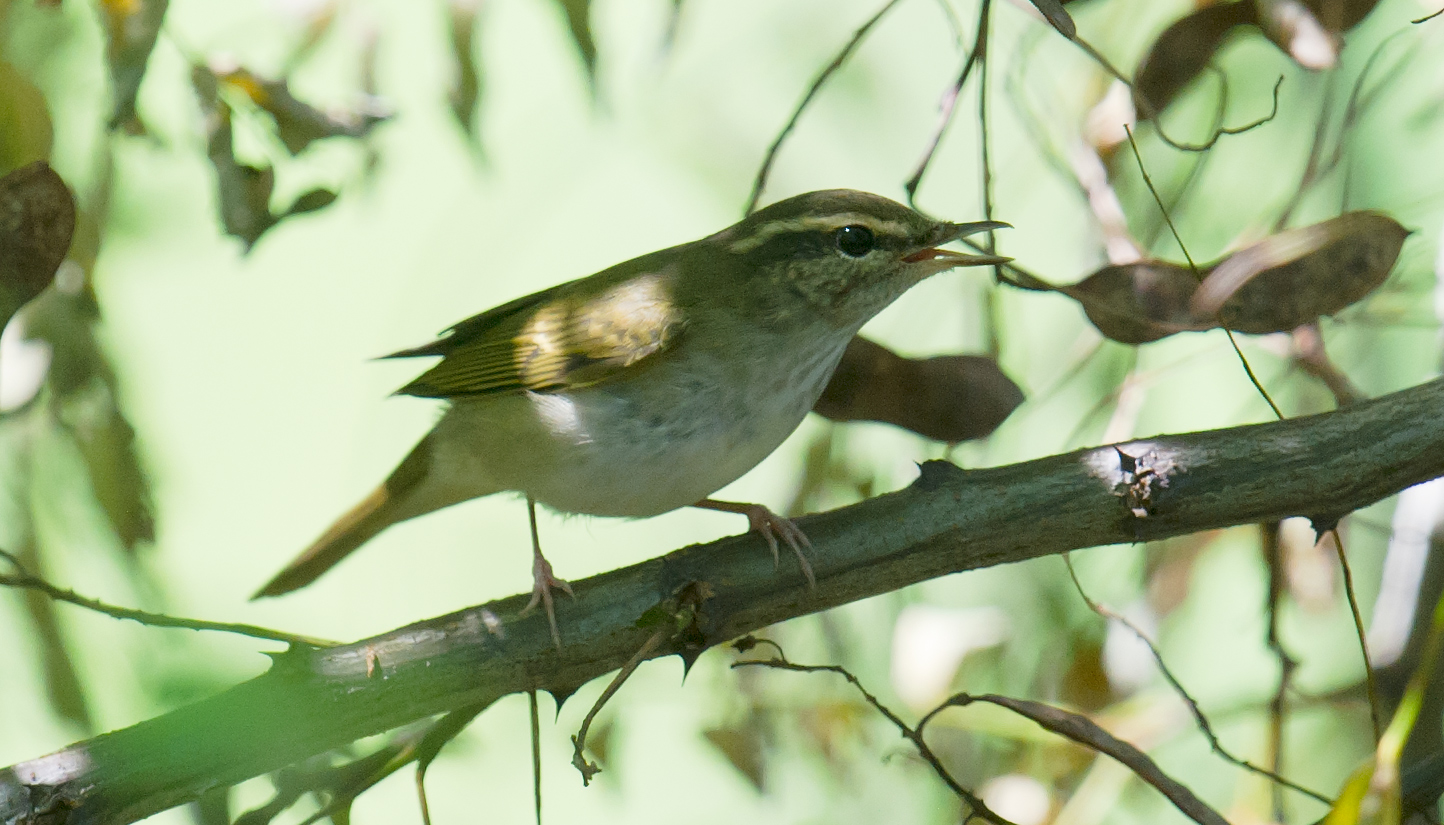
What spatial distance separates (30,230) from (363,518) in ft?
4.05

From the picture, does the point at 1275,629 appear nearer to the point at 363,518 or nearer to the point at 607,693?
the point at 607,693

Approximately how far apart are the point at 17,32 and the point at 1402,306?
3.70 metres

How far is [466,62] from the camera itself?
2455mm

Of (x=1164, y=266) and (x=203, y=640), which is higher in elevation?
(x=1164, y=266)

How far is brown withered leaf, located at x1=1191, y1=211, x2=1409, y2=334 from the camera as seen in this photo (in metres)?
2.03

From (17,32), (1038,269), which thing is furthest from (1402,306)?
(17,32)

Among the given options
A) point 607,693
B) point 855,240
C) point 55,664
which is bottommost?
point 607,693

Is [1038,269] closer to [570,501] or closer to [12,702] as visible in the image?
[570,501]

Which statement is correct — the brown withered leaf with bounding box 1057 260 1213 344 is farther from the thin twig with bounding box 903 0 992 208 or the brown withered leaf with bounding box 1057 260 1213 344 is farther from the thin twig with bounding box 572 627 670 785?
the thin twig with bounding box 572 627 670 785

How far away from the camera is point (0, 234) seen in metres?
1.90

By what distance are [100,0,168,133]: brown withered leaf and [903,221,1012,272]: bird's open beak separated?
1568 mm

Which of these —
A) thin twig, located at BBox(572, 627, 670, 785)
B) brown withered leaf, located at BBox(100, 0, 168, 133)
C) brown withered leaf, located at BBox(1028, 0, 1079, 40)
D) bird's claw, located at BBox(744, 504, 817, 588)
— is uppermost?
brown withered leaf, located at BBox(100, 0, 168, 133)

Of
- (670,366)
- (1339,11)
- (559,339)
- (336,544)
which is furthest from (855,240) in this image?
(336,544)

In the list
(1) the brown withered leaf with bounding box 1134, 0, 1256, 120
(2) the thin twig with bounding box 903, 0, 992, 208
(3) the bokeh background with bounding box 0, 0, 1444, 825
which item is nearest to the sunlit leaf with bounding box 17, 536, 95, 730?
(3) the bokeh background with bounding box 0, 0, 1444, 825
